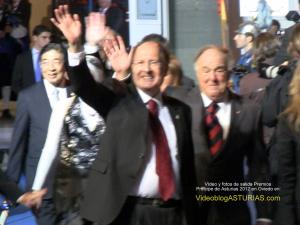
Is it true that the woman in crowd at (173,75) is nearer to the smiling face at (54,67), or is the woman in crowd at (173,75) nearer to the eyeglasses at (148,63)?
the smiling face at (54,67)

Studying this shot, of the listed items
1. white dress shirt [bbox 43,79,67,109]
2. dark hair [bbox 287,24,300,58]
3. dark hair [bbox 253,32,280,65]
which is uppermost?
dark hair [bbox 253,32,280,65]

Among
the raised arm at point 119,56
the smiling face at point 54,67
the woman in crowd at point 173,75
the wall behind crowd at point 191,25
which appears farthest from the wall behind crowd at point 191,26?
the raised arm at point 119,56

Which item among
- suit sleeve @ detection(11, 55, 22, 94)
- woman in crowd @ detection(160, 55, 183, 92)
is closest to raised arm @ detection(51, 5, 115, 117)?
woman in crowd @ detection(160, 55, 183, 92)

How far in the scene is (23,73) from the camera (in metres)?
10.2

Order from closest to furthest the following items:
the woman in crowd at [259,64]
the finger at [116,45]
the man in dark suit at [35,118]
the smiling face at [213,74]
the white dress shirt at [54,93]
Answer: the finger at [116,45] < the smiling face at [213,74] < the man in dark suit at [35,118] < the white dress shirt at [54,93] < the woman in crowd at [259,64]

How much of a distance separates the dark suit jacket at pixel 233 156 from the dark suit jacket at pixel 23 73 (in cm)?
557

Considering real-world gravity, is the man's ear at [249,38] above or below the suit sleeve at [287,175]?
above

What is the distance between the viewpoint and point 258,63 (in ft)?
23.7

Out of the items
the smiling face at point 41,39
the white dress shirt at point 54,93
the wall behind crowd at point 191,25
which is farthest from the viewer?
the wall behind crowd at point 191,25

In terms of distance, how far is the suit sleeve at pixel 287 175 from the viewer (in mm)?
4426

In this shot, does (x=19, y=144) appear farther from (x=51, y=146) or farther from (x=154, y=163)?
(x=154, y=163)

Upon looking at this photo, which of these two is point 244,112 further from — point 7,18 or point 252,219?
point 7,18

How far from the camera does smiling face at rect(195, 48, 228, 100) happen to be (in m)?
4.76

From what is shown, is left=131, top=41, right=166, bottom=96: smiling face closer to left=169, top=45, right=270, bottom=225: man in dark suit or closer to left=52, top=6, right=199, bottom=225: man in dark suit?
left=52, top=6, right=199, bottom=225: man in dark suit
